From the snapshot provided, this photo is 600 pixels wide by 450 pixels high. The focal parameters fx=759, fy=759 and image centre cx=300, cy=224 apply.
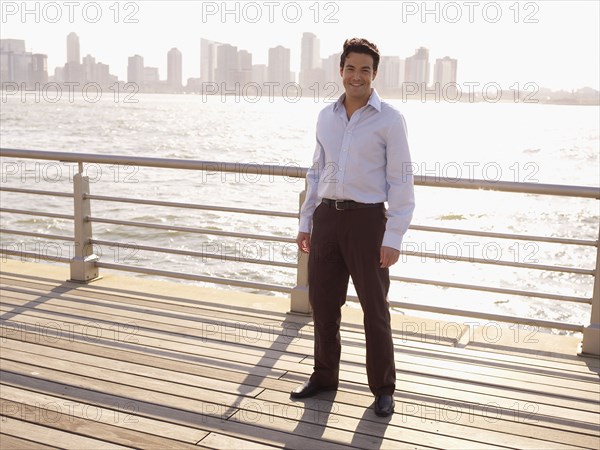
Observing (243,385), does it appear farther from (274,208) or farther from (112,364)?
(274,208)

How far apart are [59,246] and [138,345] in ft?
32.8

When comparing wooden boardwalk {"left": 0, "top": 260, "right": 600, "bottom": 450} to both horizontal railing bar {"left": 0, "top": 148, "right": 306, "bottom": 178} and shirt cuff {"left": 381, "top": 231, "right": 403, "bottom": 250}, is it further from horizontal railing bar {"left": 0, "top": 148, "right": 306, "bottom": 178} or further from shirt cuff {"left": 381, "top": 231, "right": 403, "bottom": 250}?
horizontal railing bar {"left": 0, "top": 148, "right": 306, "bottom": 178}

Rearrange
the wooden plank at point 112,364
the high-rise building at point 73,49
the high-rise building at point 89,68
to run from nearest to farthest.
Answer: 1. the wooden plank at point 112,364
2. the high-rise building at point 73,49
3. the high-rise building at point 89,68

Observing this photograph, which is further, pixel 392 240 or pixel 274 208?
pixel 274 208

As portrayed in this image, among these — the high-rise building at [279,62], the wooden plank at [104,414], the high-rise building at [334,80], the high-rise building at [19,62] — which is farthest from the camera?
the high-rise building at [279,62]

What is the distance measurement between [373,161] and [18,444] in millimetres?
1760

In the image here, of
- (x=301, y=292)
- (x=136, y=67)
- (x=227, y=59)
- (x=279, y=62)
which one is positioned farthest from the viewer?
(x=136, y=67)

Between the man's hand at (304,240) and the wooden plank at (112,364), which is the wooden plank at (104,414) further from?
the man's hand at (304,240)

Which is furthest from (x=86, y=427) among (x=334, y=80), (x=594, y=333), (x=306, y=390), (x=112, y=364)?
(x=334, y=80)

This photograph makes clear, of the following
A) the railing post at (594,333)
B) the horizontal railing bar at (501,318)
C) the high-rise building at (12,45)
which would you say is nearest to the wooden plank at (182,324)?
the horizontal railing bar at (501,318)

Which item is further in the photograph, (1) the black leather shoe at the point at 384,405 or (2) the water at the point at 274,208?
(2) the water at the point at 274,208

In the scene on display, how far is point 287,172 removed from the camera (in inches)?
176

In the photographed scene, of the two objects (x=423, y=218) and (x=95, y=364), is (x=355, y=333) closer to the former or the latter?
(x=95, y=364)

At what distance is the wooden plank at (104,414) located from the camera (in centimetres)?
298
